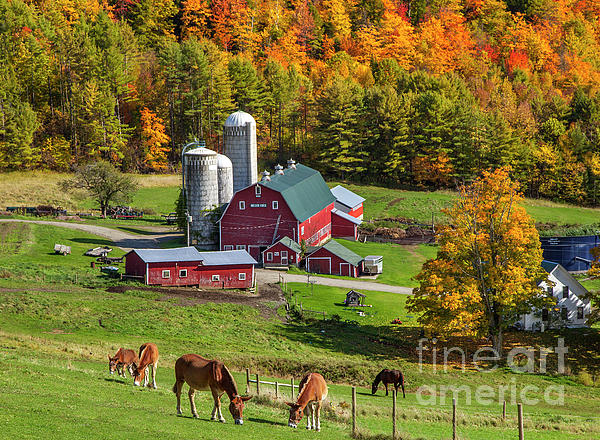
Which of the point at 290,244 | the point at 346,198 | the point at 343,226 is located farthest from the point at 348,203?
the point at 290,244

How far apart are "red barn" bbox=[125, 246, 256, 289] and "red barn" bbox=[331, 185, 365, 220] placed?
2803 centimetres

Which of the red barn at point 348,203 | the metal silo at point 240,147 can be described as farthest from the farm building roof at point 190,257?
the red barn at point 348,203

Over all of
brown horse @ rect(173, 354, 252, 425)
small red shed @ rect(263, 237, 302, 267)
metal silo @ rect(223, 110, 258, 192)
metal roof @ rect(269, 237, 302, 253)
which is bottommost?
brown horse @ rect(173, 354, 252, 425)

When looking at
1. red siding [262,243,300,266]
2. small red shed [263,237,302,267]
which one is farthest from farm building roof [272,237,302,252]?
red siding [262,243,300,266]

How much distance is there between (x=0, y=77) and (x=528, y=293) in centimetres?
8453

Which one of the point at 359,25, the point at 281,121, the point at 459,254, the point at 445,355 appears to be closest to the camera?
the point at 445,355

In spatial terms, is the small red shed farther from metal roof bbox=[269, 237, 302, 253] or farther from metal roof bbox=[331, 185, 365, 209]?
metal roof bbox=[331, 185, 365, 209]

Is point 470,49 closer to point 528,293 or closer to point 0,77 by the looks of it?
point 0,77

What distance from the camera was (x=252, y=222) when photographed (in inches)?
3214

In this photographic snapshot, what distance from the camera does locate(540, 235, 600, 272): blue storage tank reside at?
83.3 m

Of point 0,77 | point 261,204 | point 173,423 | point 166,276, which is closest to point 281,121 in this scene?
point 0,77

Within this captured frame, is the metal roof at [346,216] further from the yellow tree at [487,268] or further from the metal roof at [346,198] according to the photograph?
the yellow tree at [487,268]

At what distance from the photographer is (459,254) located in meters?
55.7

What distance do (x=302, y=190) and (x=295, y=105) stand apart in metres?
45.1
